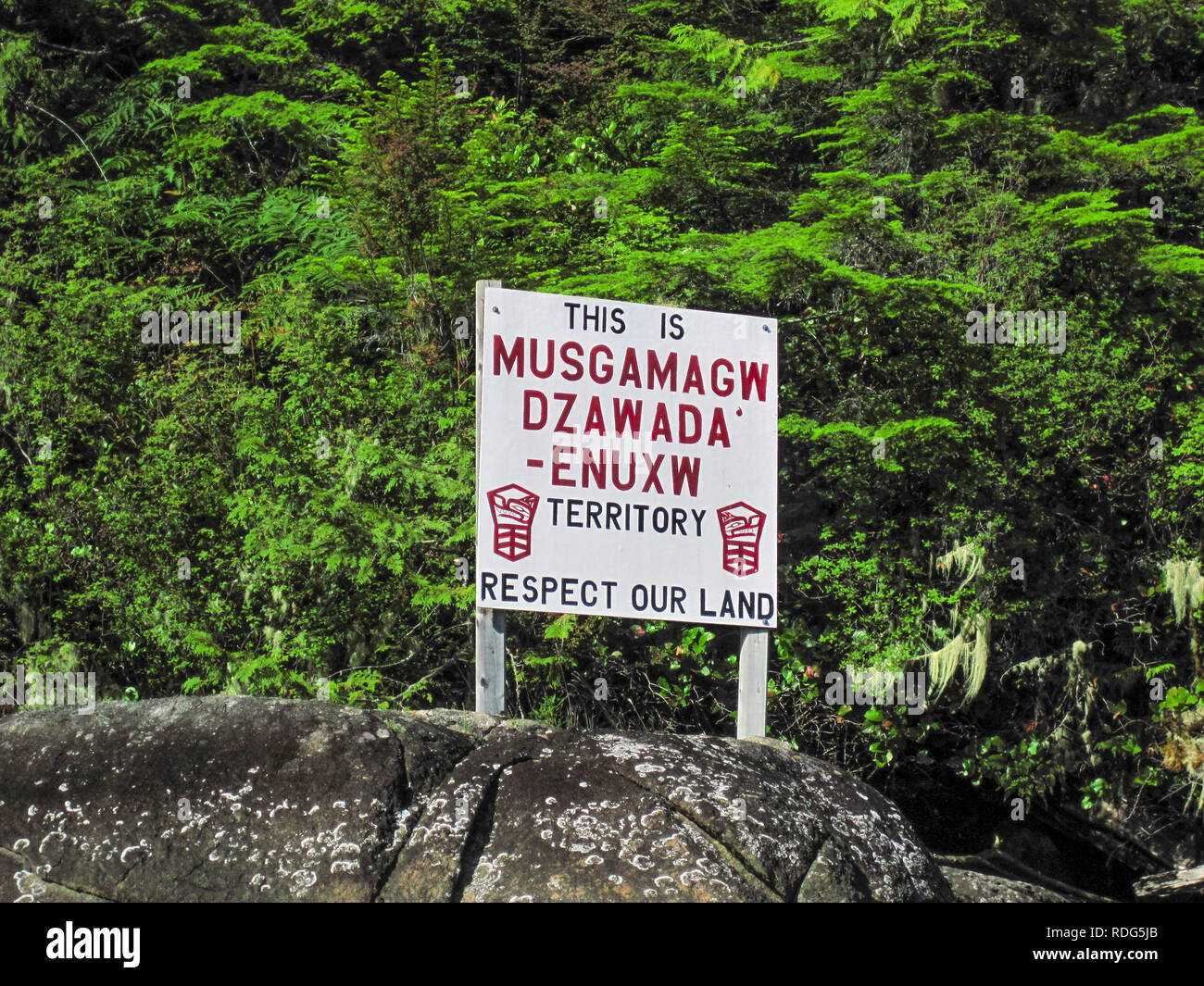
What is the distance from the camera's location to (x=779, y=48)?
12.5 metres

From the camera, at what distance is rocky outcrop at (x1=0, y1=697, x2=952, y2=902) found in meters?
5.06

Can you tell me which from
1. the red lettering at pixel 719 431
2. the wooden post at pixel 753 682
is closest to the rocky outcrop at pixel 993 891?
the wooden post at pixel 753 682

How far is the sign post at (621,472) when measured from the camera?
631 cm

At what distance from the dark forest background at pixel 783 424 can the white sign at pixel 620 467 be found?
2349 mm

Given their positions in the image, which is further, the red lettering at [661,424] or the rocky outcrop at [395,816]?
the red lettering at [661,424]

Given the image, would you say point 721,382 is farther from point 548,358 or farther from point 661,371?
point 548,358

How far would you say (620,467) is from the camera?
6457 mm

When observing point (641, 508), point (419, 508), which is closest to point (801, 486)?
point (419, 508)

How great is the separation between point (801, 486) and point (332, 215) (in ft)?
16.1

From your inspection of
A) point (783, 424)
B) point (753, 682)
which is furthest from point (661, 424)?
point (783, 424)

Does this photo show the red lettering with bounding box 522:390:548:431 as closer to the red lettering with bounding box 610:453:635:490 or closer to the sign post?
the sign post

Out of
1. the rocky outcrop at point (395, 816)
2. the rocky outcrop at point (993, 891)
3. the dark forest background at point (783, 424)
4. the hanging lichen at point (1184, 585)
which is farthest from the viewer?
the hanging lichen at point (1184, 585)

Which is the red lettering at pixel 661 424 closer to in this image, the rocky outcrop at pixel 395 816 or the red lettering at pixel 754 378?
the red lettering at pixel 754 378
